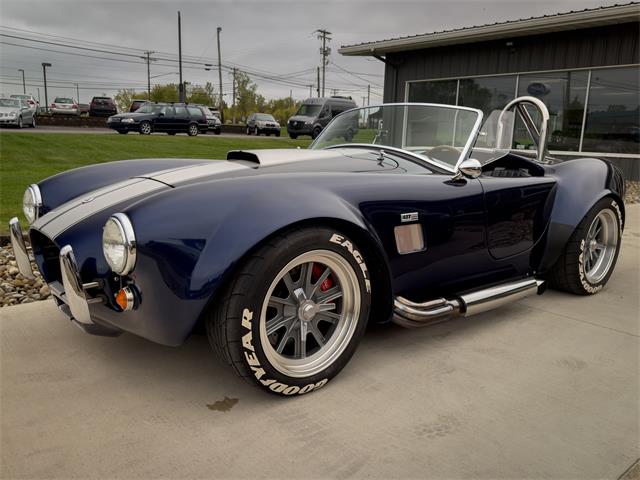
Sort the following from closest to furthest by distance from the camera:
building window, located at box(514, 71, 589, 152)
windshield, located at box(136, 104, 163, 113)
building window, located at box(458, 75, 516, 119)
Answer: building window, located at box(514, 71, 589, 152) → building window, located at box(458, 75, 516, 119) → windshield, located at box(136, 104, 163, 113)

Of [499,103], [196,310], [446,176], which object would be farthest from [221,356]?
[499,103]

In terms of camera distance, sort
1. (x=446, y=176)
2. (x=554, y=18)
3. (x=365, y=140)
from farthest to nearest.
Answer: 1. (x=554, y=18)
2. (x=365, y=140)
3. (x=446, y=176)

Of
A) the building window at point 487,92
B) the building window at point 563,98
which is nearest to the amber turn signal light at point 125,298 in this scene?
the building window at point 563,98

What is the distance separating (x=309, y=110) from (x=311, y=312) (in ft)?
75.2

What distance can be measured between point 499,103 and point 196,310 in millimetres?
11857

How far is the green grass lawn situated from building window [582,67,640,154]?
802 centimetres

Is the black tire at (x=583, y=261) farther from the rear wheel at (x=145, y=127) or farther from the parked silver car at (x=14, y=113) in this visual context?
the parked silver car at (x=14, y=113)

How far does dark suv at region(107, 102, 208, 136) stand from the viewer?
17.7 m

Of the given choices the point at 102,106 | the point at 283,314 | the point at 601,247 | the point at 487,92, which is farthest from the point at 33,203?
the point at 102,106

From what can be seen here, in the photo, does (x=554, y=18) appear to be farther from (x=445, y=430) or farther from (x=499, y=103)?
(x=445, y=430)

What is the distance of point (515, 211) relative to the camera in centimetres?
293

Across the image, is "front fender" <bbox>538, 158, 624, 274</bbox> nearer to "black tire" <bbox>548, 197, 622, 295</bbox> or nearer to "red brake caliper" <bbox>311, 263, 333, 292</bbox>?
"black tire" <bbox>548, 197, 622, 295</bbox>

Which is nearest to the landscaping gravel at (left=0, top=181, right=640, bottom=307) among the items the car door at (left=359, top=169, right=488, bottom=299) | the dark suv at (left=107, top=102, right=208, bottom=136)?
the car door at (left=359, top=169, right=488, bottom=299)

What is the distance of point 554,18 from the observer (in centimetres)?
1004
